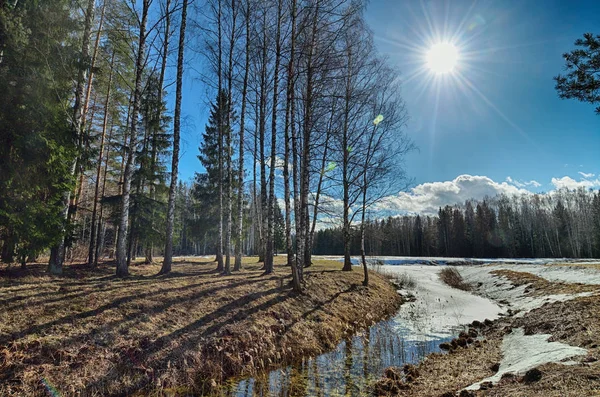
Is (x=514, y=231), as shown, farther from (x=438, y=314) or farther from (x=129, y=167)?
(x=129, y=167)

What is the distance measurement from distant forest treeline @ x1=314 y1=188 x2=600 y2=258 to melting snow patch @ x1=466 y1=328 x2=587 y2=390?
3494 cm

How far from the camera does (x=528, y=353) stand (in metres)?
5.20

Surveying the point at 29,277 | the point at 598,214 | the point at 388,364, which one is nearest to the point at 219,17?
the point at 29,277

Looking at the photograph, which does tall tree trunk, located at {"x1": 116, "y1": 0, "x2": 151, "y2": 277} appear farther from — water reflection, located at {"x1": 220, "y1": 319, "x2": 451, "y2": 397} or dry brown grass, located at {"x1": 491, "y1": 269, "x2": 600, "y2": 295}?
dry brown grass, located at {"x1": 491, "y1": 269, "x2": 600, "y2": 295}

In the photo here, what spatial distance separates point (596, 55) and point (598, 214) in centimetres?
5400

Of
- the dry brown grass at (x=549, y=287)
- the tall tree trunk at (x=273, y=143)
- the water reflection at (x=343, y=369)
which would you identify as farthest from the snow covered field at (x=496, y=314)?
the tall tree trunk at (x=273, y=143)

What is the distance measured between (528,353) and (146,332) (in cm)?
707

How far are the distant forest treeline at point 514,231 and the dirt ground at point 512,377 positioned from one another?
109ft

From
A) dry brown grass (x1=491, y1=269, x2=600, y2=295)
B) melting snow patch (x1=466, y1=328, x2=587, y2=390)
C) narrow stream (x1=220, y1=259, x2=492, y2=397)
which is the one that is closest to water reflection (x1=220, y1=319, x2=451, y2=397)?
narrow stream (x1=220, y1=259, x2=492, y2=397)

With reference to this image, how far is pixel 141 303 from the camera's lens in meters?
6.39

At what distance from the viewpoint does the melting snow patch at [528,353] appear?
Result: 14.1 feet

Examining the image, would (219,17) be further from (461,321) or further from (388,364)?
(461,321)

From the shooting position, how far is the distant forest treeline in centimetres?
4696

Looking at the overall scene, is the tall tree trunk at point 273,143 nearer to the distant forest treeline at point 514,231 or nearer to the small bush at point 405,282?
the small bush at point 405,282
